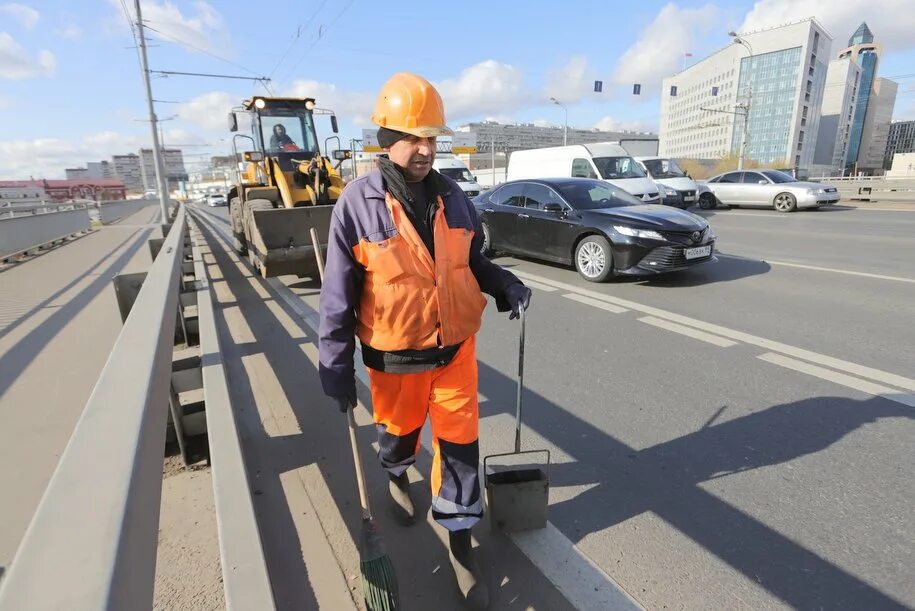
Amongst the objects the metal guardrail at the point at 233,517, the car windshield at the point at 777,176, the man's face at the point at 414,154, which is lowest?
the metal guardrail at the point at 233,517

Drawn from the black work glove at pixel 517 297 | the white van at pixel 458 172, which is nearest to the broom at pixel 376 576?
the black work glove at pixel 517 297

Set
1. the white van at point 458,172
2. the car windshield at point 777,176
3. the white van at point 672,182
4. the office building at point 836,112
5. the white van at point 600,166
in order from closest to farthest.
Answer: the white van at point 600,166 → the white van at point 672,182 → the car windshield at point 777,176 → the white van at point 458,172 → the office building at point 836,112

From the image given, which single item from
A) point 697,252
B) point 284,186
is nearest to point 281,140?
point 284,186

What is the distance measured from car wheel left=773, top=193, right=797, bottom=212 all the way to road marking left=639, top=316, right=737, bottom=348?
1483 centimetres

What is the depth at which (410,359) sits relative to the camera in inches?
83.8

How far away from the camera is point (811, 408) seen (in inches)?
139

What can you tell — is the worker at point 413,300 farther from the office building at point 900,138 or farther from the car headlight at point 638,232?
the office building at point 900,138

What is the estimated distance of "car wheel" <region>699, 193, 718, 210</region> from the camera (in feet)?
62.0

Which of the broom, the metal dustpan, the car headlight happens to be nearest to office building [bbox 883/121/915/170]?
the car headlight

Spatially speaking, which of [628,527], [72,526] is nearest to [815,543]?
[628,527]

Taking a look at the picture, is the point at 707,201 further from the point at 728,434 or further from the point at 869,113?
the point at 869,113

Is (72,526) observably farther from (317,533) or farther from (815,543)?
(815,543)

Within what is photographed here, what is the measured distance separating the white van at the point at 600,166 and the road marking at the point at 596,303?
838 centimetres

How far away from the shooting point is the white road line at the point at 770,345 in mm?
3930
